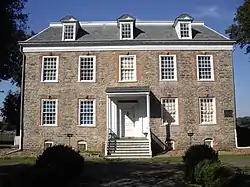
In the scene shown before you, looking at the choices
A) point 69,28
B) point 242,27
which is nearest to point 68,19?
point 69,28

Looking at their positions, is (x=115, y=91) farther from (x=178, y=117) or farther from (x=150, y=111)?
(x=178, y=117)

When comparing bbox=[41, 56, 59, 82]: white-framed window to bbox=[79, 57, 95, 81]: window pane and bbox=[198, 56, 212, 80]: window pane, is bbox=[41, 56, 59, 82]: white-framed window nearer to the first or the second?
bbox=[79, 57, 95, 81]: window pane

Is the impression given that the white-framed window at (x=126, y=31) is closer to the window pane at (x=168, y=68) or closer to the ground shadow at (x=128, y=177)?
the window pane at (x=168, y=68)

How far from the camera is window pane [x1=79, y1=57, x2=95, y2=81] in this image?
1109 inches

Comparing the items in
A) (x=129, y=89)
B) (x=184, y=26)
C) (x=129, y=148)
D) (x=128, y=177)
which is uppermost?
(x=184, y=26)

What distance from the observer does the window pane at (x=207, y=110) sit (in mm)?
27547

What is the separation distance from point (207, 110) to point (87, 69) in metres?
9.82

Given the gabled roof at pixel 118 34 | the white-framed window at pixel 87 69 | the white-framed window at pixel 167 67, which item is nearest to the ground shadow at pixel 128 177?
the white-framed window at pixel 167 67

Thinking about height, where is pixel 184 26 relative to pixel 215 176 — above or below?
above

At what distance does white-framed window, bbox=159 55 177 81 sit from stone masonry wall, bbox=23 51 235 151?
1.13ft

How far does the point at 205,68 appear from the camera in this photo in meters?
28.1

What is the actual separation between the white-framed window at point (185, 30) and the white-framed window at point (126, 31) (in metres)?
3.99

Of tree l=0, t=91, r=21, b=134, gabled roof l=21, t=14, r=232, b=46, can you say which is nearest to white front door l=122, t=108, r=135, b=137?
gabled roof l=21, t=14, r=232, b=46

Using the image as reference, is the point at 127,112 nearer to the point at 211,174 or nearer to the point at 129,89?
the point at 129,89
